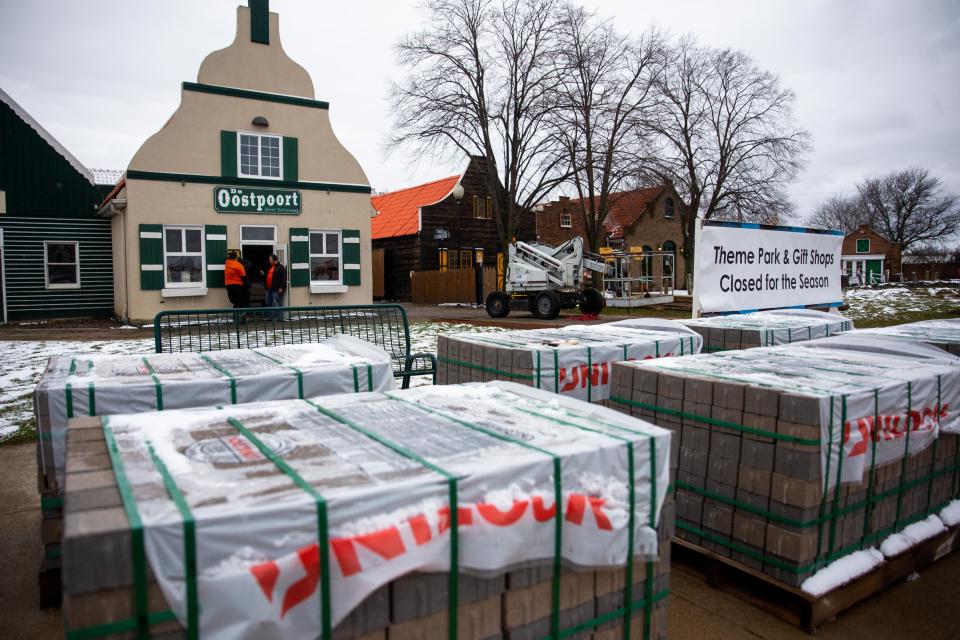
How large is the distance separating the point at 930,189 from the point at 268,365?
7727 cm

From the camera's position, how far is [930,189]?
6456cm

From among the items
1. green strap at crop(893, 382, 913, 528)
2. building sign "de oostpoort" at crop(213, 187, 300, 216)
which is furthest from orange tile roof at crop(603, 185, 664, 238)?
green strap at crop(893, 382, 913, 528)

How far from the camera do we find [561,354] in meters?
5.09

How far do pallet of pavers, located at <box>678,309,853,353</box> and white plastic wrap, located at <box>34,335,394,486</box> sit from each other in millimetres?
4012

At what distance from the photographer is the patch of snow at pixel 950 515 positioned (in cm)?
434

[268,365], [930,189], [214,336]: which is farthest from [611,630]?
[930,189]

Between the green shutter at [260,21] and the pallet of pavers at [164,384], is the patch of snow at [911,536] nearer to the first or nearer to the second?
the pallet of pavers at [164,384]

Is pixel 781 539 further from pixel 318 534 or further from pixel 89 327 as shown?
pixel 89 327

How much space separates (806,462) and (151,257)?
18245 mm

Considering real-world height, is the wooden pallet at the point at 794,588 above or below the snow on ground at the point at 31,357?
below

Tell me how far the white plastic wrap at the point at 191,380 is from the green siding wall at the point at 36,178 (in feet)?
60.6

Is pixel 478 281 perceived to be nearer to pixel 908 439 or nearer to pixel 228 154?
pixel 228 154

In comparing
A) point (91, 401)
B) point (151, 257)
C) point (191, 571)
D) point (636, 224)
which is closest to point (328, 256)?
point (151, 257)

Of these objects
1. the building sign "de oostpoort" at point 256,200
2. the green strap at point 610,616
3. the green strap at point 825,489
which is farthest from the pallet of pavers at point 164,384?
the building sign "de oostpoort" at point 256,200
